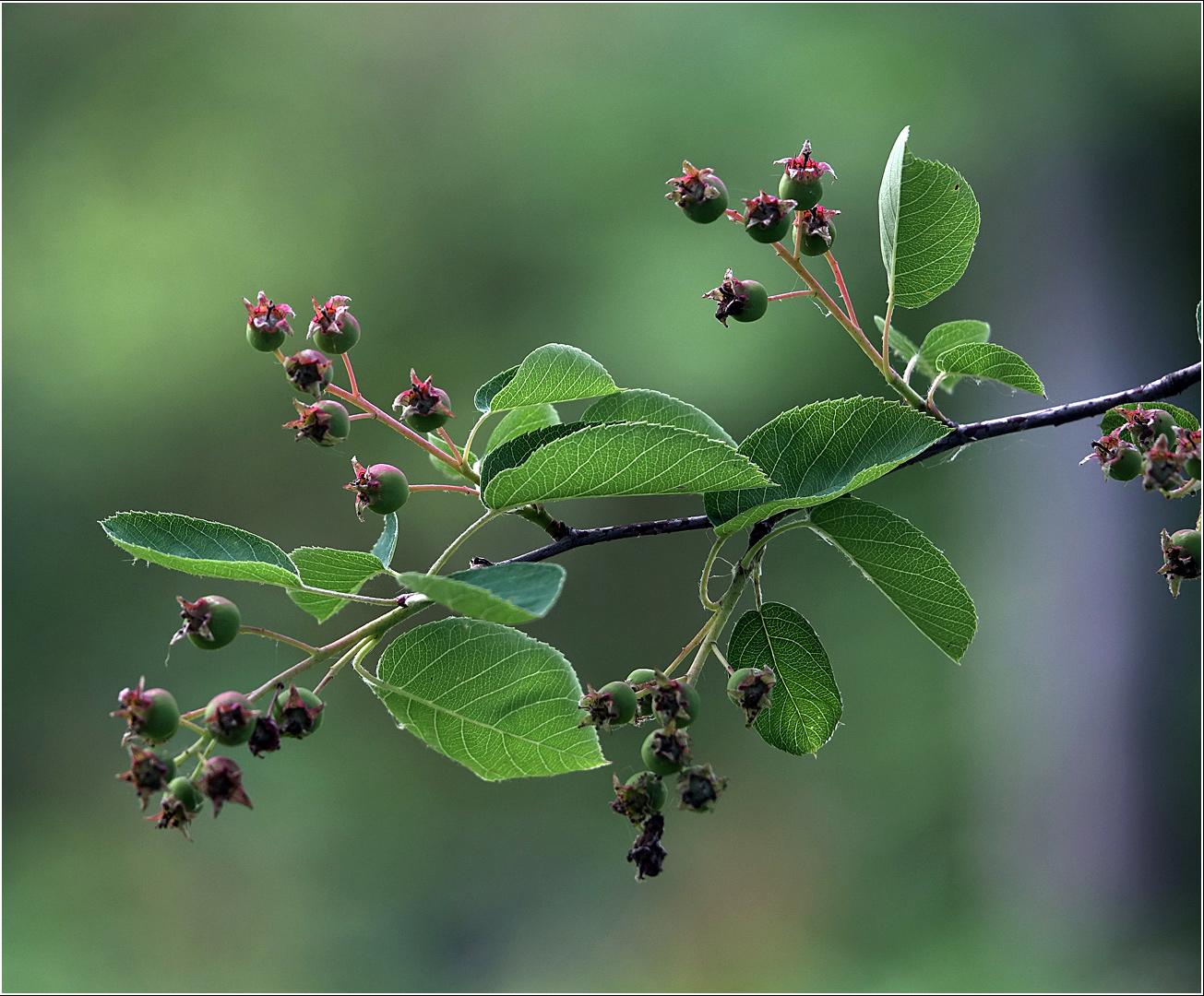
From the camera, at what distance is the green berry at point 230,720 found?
665mm

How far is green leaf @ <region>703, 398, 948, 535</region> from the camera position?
76 cm

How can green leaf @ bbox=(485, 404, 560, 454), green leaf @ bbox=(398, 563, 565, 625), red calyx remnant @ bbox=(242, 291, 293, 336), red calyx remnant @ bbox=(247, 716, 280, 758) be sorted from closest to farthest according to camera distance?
1. green leaf @ bbox=(398, 563, 565, 625)
2. red calyx remnant @ bbox=(247, 716, 280, 758)
3. red calyx remnant @ bbox=(242, 291, 293, 336)
4. green leaf @ bbox=(485, 404, 560, 454)

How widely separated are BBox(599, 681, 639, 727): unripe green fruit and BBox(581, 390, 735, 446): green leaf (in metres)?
0.24

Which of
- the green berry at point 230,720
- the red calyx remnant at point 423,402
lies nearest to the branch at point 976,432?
the red calyx remnant at point 423,402

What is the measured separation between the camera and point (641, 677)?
0.76 metres

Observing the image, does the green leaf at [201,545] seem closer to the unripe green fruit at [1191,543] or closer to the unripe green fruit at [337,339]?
the unripe green fruit at [337,339]

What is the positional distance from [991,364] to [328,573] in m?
0.63

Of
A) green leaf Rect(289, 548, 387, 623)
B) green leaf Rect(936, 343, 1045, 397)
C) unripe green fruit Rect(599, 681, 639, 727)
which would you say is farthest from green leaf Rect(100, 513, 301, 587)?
green leaf Rect(936, 343, 1045, 397)

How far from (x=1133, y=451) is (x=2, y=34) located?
28.0 feet

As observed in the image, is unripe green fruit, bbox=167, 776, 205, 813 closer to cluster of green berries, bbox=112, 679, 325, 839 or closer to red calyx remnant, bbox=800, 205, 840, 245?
cluster of green berries, bbox=112, 679, 325, 839

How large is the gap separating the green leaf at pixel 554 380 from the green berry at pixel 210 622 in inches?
10.4

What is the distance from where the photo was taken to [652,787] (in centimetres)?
75

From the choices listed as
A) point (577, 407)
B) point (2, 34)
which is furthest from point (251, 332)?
point (2, 34)

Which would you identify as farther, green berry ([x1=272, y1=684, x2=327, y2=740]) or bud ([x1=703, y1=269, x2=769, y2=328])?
bud ([x1=703, y1=269, x2=769, y2=328])
